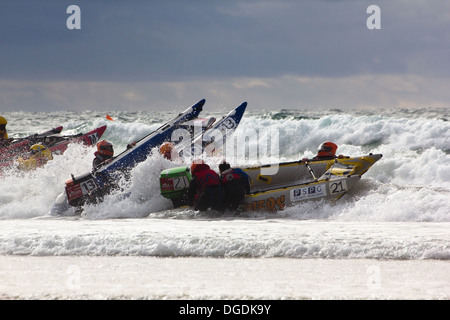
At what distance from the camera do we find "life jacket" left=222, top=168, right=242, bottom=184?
9.57 m

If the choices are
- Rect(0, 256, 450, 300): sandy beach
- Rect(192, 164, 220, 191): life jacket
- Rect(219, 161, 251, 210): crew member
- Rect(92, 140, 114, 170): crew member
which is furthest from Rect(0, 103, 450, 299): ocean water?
Rect(92, 140, 114, 170): crew member

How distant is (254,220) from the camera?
29.7 ft

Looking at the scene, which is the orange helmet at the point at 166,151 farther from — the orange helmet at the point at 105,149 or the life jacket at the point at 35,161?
the life jacket at the point at 35,161

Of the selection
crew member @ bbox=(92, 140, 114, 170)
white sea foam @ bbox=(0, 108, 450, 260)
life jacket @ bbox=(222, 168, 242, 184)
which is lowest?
white sea foam @ bbox=(0, 108, 450, 260)

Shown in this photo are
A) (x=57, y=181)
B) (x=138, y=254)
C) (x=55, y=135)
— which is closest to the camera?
(x=138, y=254)

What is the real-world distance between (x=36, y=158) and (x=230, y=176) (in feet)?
21.7

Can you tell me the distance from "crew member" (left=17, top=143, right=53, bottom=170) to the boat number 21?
301 inches

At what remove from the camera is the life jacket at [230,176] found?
9.57 metres

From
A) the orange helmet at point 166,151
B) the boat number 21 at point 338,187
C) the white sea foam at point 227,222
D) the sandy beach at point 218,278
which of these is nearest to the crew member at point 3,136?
the white sea foam at point 227,222

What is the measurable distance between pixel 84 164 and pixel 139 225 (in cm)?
485

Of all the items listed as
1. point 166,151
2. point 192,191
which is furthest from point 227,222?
point 166,151

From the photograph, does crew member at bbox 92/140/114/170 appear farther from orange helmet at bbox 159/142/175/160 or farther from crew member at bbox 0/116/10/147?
crew member at bbox 0/116/10/147

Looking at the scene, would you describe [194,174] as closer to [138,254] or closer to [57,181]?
[138,254]

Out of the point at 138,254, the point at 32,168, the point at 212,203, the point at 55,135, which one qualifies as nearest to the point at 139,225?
the point at 212,203
